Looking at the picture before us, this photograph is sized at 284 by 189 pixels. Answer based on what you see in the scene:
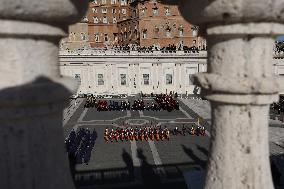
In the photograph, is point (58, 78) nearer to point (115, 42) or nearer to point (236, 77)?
point (236, 77)

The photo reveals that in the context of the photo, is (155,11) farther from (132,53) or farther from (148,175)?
(148,175)

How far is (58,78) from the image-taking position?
2291 mm

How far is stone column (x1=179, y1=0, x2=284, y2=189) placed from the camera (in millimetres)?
2489

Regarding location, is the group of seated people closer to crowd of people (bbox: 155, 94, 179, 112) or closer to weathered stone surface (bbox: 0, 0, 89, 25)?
crowd of people (bbox: 155, 94, 179, 112)

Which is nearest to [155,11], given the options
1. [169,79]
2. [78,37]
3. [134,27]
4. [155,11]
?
[155,11]

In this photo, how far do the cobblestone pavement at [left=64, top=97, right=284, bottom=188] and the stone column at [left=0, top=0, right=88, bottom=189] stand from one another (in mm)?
15953

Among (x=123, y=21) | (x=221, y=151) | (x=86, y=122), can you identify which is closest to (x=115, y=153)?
→ (x=86, y=122)

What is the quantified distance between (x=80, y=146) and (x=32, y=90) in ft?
75.8

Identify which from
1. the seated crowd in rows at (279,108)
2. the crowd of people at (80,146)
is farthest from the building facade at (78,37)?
the crowd of people at (80,146)

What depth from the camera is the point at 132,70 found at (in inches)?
1969

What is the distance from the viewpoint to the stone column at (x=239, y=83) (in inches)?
98.0

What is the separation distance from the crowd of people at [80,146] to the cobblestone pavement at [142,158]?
44 cm

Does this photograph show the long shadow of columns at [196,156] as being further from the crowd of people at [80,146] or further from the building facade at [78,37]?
the building facade at [78,37]

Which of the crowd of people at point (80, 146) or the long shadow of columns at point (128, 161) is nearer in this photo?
the long shadow of columns at point (128, 161)
